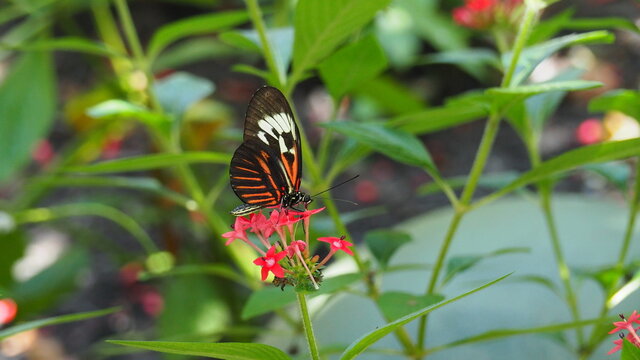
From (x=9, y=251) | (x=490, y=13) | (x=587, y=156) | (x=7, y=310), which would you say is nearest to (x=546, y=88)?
(x=587, y=156)

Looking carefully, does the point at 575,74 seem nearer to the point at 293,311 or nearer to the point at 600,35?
the point at 600,35

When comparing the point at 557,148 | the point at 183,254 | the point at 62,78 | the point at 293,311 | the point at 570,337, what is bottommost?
the point at 570,337

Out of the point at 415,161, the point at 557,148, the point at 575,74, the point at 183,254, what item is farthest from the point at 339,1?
the point at 557,148

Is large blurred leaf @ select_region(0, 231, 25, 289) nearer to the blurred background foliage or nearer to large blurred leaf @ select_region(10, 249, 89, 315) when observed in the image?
the blurred background foliage

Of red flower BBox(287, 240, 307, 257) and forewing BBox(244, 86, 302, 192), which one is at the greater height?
forewing BBox(244, 86, 302, 192)

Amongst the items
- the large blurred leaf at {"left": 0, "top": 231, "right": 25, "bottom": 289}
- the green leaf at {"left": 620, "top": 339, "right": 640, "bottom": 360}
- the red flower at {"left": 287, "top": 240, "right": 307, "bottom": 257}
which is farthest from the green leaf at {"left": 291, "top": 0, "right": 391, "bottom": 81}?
the large blurred leaf at {"left": 0, "top": 231, "right": 25, "bottom": 289}

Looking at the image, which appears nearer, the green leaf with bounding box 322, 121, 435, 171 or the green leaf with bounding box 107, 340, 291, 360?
the green leaf with bounding box 107, 340, 291, 360

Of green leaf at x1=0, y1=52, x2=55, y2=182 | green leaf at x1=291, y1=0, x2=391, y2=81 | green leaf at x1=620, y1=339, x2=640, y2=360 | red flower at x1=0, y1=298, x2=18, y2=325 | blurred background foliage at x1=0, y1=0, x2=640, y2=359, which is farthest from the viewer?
green leaf at x1=0, y1=52, x2=55, y2=182
